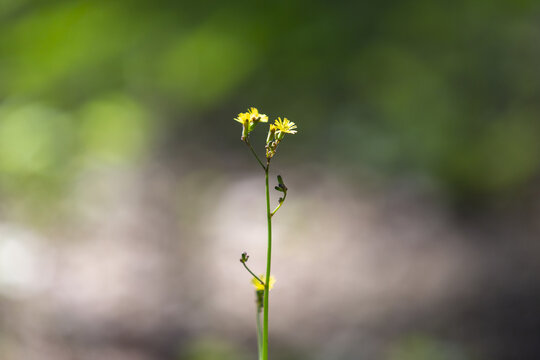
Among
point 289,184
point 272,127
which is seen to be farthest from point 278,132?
point 289,184

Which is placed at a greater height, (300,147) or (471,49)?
(300,147)

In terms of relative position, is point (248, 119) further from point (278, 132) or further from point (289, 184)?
point (289, 184)

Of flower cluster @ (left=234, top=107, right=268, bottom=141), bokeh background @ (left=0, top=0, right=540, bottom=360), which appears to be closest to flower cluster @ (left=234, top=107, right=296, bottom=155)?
flower cluster @ (left=234, top=107, right=268, bottom=141)

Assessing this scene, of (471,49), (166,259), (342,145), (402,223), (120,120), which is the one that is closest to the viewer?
(120,120)

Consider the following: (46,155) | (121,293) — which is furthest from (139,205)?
(46,155)

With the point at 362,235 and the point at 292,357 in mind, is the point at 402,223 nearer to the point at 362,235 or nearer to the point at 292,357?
the point at 362,235

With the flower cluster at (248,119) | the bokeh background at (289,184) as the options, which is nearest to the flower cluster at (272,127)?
the flower cluster at (248,119)

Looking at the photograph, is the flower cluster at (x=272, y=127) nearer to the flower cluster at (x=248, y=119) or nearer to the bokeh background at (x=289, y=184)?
the flower cluster at (x=248, y=119)

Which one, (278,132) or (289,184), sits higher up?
(289,184)
